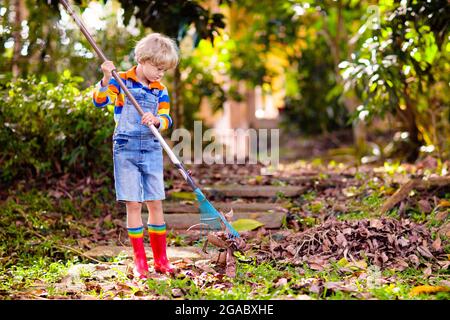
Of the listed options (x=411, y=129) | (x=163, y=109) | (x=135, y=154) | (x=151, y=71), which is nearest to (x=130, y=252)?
(x=135, y=154)

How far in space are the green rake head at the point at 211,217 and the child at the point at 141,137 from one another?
9.6 inches

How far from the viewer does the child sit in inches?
147

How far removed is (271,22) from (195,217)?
4.64 meters

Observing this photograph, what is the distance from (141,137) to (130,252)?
93 centimetres

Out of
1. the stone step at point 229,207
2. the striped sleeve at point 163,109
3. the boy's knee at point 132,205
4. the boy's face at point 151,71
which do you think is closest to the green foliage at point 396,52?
the stone step at point 229,207

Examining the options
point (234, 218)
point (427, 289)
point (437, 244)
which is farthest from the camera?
point (234, 218)

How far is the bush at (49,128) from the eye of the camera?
219 inches

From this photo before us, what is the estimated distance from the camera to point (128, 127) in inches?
149

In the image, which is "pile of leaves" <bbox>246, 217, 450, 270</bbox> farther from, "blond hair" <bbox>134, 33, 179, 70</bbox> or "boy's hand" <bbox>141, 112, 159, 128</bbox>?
"blond hair" <bbox>134, 33, 179, 70</bbox>

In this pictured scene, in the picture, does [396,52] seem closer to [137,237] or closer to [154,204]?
[154,204]

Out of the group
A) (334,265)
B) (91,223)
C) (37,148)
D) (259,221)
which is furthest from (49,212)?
(334,265)

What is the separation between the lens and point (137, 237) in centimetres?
383

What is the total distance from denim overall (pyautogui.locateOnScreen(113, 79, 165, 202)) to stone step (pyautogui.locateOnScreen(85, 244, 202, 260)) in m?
0.52
